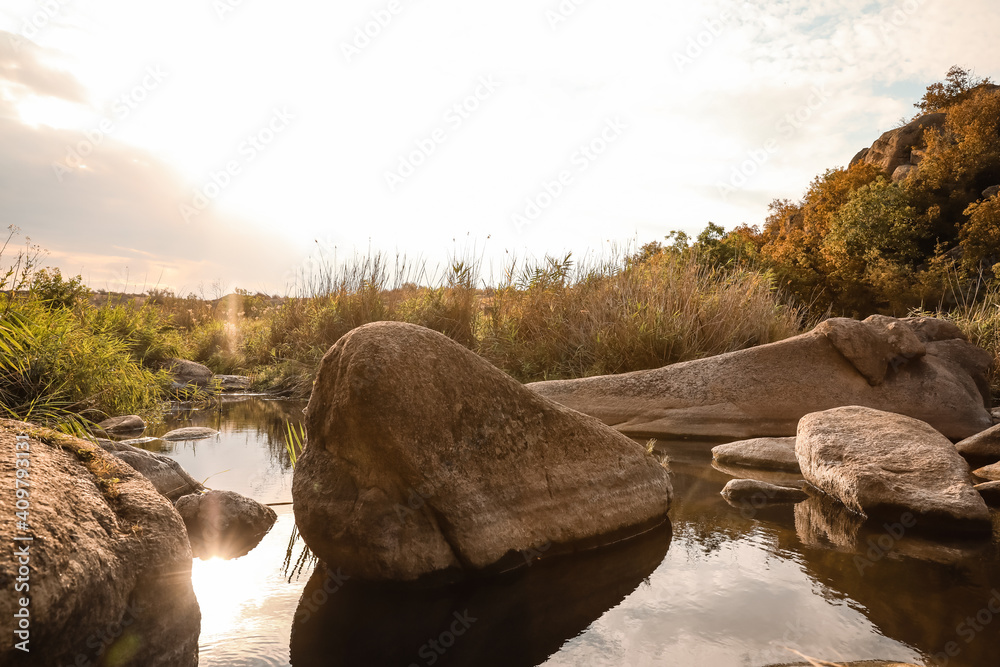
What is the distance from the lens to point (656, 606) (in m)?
2.58

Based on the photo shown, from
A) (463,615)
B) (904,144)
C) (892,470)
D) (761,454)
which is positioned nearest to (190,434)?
(463,615)

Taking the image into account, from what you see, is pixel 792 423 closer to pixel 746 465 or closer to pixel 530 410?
pixel 746 465

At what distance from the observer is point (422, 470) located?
2764 millimetres

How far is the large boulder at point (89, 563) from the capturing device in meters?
1.57

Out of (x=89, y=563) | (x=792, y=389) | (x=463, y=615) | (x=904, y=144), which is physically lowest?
(x=463, y=615)

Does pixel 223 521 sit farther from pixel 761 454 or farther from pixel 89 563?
pixel 761 454

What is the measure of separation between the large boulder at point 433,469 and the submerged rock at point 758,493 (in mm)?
1248

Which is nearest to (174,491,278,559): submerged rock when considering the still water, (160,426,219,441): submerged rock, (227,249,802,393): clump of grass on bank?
the still water

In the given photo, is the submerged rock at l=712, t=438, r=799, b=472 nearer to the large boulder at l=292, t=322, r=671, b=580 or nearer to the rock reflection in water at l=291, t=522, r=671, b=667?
the large boulder at l=292, t=322, r=671, b=580

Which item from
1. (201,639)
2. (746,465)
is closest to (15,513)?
(201,639)

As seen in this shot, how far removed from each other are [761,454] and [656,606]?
306 cm

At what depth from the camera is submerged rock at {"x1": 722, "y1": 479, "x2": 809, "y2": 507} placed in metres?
4.11

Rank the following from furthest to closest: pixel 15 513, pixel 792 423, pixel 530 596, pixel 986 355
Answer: pixel 986 355, pixel 792 423, pixel 530 596, pixel 15 513

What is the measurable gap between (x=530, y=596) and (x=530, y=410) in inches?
36.9
